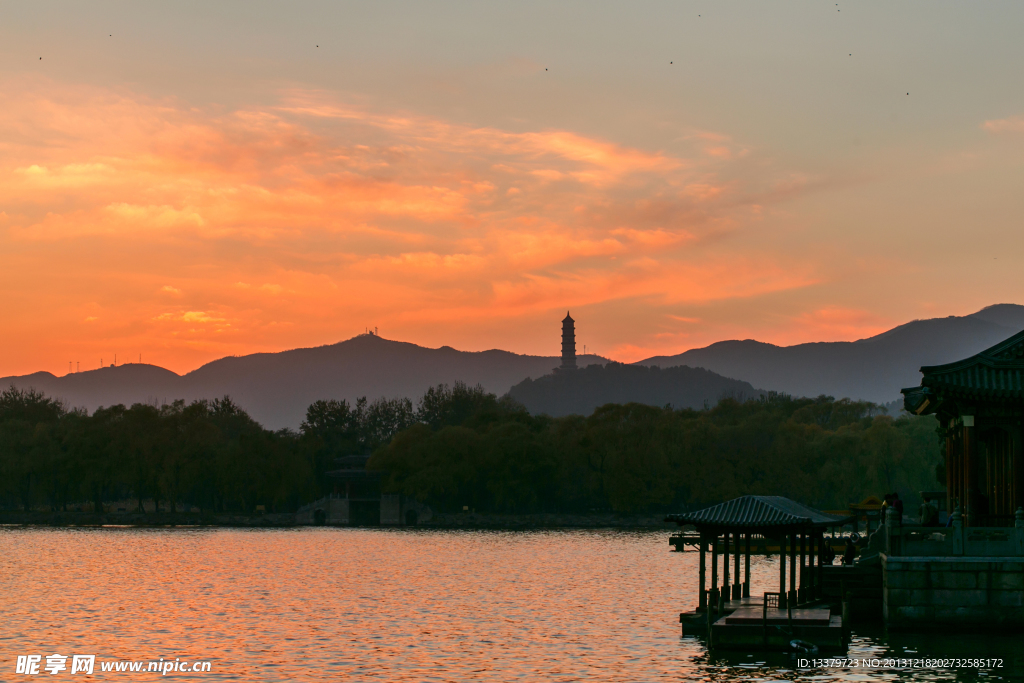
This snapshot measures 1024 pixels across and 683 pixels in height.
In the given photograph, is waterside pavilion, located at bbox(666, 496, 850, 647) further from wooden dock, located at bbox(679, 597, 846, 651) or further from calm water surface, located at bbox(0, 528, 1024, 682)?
calm water surface, located at bbox(0, 528, 1024, 682)

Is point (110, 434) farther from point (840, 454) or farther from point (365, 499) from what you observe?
point (840, 454)

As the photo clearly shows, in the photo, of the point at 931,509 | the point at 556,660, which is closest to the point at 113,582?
the point at 556,660

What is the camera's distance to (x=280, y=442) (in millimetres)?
165125

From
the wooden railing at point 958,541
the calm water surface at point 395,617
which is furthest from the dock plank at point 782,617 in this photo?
the wooden railing at point 958,541

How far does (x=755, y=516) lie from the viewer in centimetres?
4072

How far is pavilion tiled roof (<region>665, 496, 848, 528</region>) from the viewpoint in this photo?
40406mm

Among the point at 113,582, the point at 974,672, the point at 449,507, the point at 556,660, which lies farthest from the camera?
the point at 449,507

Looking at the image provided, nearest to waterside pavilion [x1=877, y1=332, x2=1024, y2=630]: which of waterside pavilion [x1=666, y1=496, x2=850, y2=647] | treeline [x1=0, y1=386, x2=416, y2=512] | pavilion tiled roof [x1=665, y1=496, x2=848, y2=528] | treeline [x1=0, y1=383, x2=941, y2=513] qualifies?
waterside pavilion [x1=666, y1=496, x2=850, y2=647]

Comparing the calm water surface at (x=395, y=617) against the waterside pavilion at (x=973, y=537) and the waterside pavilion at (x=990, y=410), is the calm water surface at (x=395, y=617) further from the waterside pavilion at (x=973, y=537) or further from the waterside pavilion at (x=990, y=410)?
the waterside pavilion at (x=990, y=410)

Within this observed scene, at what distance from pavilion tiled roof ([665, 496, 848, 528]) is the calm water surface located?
4121 millimetres

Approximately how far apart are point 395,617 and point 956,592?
2360 centimetres

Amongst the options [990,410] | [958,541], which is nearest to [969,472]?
[990,410]

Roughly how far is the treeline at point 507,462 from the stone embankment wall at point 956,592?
102m

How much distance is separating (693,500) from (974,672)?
11233 cm
